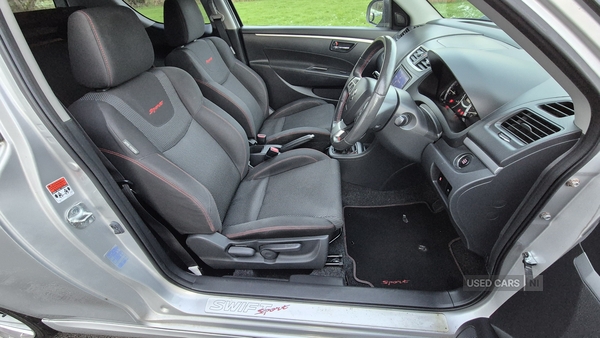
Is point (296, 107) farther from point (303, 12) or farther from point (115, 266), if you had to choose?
point (115, 266)

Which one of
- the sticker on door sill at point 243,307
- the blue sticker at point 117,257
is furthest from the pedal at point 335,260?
the blue sticker at point 117,257

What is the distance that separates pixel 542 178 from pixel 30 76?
55.6 inches

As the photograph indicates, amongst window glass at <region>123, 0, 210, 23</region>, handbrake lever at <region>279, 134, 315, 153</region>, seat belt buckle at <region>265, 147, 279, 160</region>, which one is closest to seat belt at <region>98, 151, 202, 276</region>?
seat belt buckle at <region>265, 147, 279, 160</region>

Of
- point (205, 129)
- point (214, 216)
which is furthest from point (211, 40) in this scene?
point (214, 216)

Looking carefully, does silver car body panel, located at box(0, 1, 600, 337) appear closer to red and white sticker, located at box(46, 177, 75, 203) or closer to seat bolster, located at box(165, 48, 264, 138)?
red and white sticker, located at box(46, 177, 75, 203)

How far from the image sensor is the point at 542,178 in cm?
90

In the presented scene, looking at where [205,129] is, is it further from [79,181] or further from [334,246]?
[334,246]

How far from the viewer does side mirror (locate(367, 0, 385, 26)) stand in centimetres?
241

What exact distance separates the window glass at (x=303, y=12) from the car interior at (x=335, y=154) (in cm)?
83

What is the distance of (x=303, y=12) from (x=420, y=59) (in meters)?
1.93

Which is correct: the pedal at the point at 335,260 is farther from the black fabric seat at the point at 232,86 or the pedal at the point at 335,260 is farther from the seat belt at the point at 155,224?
the black fabric seat at the point at 232,86

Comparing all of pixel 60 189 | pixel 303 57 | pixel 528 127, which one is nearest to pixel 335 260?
pixel 528 127

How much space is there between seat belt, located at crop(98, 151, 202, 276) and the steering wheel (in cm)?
78

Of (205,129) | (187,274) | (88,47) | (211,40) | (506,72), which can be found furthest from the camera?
(211,40)
